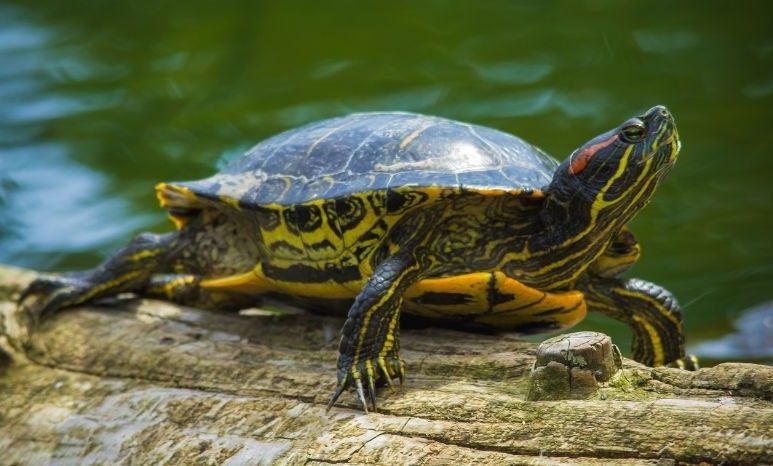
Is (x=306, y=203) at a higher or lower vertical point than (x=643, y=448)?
higher

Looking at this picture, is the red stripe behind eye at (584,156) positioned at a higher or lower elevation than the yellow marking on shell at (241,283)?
higher

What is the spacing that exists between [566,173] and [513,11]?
5.13 metres

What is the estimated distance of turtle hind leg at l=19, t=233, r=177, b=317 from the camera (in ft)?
13.0

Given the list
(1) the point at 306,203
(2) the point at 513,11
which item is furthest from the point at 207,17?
(1) the point at 306,203

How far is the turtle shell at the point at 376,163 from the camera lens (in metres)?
3.31

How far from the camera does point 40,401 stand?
11.4ft

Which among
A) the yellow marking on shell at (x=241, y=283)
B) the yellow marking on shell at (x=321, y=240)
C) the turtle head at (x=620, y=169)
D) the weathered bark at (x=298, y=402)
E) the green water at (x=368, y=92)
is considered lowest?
the weathered bark at (x=298, y=402)

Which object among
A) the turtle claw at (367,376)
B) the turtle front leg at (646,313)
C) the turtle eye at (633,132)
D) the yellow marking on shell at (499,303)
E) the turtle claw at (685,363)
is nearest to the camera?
the turtle claw at (367,376)

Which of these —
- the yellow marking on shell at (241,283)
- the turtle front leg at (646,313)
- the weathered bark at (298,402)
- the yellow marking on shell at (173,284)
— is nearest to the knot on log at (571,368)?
the weathered bark at (298,402)

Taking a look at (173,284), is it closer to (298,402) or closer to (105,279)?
(105,279)

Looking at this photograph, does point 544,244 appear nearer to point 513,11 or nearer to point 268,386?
point 268,386

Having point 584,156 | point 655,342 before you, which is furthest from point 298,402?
point 655,342

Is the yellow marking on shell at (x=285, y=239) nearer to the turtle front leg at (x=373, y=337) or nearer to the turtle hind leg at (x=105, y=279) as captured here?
the turtle front leg at (x=373, y=337)

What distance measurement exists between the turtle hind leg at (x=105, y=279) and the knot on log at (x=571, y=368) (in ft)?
6.50
